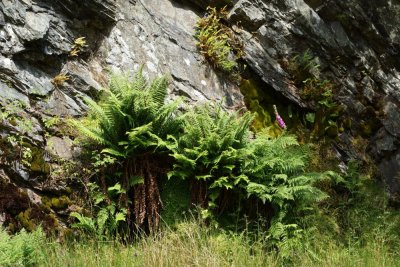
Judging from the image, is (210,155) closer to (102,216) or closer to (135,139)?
(135,139)

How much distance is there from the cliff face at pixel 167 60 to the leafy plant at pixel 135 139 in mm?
627

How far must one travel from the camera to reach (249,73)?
9094 mm

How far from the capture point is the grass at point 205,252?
4.93 meters

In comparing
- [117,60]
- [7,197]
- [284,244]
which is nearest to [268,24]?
[117,60]

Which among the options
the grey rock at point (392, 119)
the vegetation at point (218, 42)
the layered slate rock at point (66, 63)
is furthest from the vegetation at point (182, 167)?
the grey rock at point (392, 119)

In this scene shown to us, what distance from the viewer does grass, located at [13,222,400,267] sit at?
4.93 meters

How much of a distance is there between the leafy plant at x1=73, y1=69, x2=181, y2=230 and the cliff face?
627mm

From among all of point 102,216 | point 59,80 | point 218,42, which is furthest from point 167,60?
point 102,216

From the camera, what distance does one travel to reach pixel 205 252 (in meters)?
5.07

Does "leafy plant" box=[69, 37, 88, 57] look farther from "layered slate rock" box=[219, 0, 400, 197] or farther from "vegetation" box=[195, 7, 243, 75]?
"layered slate rock" box=[219, 0, 400, 197]

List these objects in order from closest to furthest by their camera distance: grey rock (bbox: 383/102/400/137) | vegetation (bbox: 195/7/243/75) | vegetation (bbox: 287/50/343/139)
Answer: vegetation (bbox: 195/7/243/75)
vegetation (bbox: 287/50/343/139)
grey rock (bbox: 383/102/400/137)

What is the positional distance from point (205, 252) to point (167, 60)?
4.13 m

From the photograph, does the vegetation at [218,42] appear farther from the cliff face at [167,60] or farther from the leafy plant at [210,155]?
the leafy plant at [210,155]

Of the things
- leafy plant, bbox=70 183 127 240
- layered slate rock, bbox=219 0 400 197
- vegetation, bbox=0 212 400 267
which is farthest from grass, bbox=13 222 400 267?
layered slate rock, bbox=219 0 400 197
